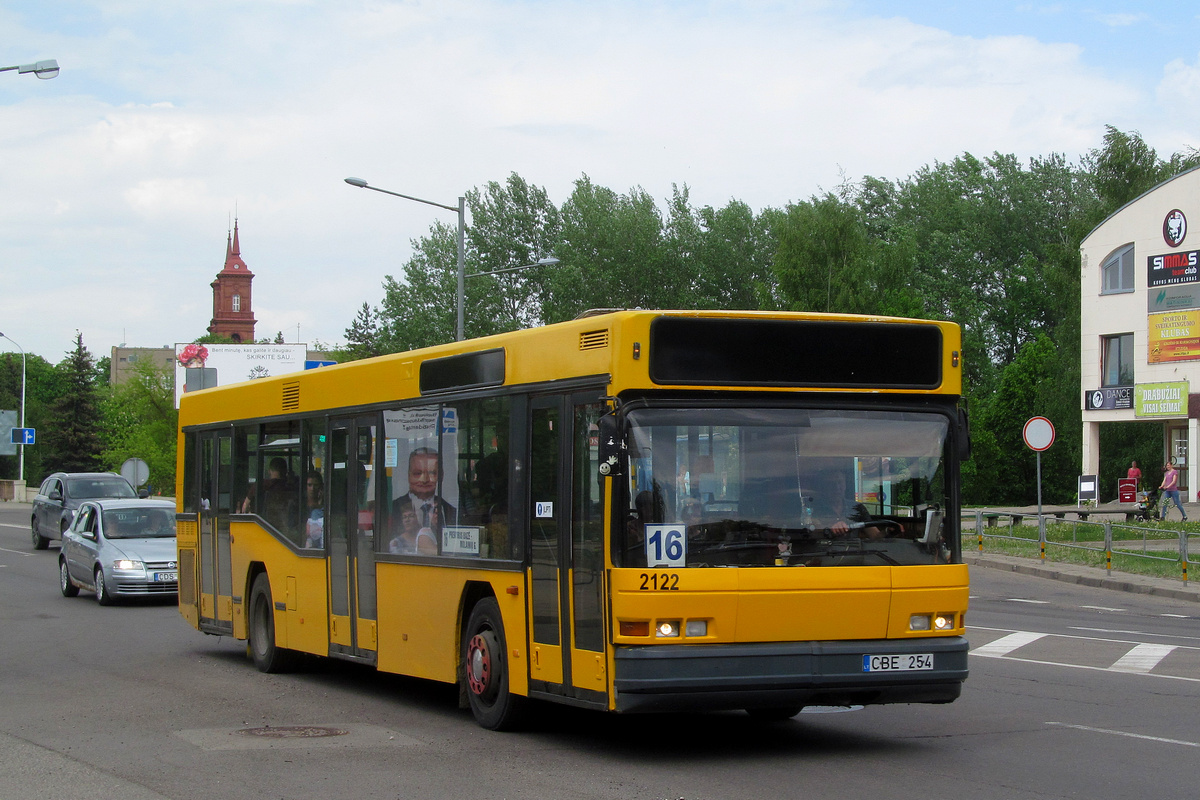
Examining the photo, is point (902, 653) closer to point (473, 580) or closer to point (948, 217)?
point (473, 580)

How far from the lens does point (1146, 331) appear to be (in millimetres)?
47781

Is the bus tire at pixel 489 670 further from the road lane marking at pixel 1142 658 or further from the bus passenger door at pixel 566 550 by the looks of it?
the road lane marking at pixel 1142 658

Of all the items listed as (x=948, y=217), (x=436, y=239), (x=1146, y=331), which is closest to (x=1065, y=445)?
(x=948, y=217)

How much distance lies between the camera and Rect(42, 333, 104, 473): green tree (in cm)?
9288

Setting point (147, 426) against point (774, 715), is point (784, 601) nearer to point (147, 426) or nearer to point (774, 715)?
point (774, 715)

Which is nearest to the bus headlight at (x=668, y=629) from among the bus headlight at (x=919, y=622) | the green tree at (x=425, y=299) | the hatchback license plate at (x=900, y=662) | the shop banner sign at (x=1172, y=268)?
the hatchback license plate at (x=900, y=662)

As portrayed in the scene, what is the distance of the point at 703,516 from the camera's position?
8000 millimetres

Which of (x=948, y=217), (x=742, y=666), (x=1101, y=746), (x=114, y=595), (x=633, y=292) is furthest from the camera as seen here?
(x=948, y=217)

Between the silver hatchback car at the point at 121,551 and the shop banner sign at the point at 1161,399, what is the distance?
35.7 meters

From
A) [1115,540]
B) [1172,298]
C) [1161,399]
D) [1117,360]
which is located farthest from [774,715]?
[1117,360]

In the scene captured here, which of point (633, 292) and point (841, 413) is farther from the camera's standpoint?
point (633, 292)

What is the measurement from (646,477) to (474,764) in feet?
6.74

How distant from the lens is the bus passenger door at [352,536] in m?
11.5

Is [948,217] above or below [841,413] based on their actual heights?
above
